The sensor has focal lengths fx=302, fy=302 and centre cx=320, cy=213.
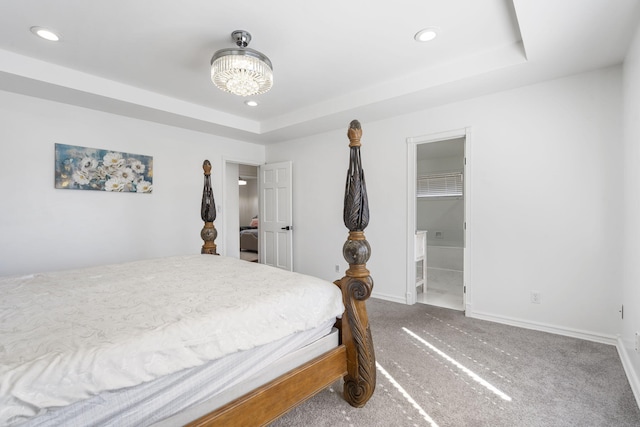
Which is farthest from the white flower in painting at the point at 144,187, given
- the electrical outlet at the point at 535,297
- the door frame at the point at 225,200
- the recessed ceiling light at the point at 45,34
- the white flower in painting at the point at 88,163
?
the electrical outlet at the point at 535,297

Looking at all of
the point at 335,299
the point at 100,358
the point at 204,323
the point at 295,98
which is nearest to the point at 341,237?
the point at 295,98

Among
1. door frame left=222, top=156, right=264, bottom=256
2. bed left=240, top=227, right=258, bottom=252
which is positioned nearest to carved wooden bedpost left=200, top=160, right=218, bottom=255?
door frame left=222, top=156, right=264, bottom=256

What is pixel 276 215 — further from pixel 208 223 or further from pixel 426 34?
pixel 426 34

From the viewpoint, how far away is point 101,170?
3471 millimetres

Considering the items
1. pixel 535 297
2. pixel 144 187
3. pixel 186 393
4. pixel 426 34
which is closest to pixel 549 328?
pixel 535 297

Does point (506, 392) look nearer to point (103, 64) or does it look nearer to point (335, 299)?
point (335, 299)

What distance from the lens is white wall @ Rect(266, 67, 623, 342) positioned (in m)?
2.57

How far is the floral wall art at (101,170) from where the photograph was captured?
3223mm

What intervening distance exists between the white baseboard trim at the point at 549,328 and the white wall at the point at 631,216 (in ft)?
0.63

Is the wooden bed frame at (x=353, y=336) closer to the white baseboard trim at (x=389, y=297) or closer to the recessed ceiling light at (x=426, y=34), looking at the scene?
the recessed ceiling light at (x=426, y=34)

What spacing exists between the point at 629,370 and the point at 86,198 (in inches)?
198

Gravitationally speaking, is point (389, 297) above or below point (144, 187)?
below

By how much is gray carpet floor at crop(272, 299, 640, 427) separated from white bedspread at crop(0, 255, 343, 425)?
0.63 metres

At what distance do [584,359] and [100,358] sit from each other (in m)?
3.09
